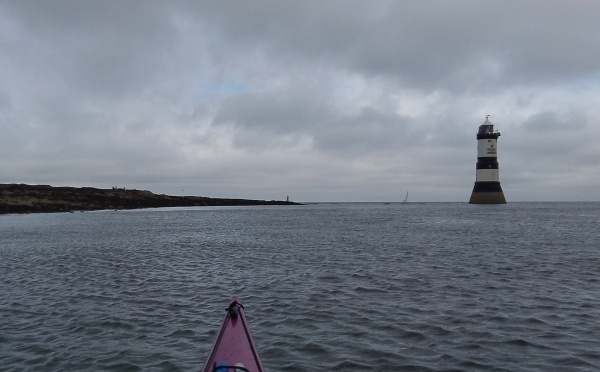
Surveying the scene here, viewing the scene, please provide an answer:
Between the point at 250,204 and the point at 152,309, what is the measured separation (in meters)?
177

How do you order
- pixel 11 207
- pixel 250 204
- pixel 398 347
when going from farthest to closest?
pixel 250 204
pixel 11 207
pixel 398 347

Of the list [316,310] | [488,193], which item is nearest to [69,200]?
[488,193]

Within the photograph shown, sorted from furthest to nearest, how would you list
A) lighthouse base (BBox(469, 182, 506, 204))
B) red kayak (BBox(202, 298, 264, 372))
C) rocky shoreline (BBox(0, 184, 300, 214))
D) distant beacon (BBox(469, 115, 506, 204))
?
lighthouse base (BBox(469, 182, 506, 204)) < distant beacon (BBox(469, 115, 506, 204)) < rocky shoreline (BBox(0, 184, 300, 214)) < red kayak (BBox(202, 298, 264, 372))

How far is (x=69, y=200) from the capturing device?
11225 cm

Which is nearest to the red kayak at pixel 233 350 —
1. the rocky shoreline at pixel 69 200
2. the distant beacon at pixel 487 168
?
the rocky shoreline at pixel 69 200

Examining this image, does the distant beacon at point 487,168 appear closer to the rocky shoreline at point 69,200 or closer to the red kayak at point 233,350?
the rocky shoreline at point 69,200

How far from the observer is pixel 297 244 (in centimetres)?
3756

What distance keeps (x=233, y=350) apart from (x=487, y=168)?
A: 10133 centimetres

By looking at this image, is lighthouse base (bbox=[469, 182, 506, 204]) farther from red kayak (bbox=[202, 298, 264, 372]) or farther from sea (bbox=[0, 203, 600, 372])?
red kayak (bbox=[202, 298, 264, 372])

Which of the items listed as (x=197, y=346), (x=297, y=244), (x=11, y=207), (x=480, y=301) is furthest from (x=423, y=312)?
(x=11, y=207)

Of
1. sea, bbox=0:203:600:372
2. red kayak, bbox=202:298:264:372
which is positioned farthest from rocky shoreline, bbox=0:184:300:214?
red kayak, bbox=202:298:264:372

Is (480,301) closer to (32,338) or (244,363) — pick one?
(244,363)

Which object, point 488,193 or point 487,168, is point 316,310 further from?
point 488,193

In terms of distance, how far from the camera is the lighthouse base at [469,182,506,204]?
102562 mm
